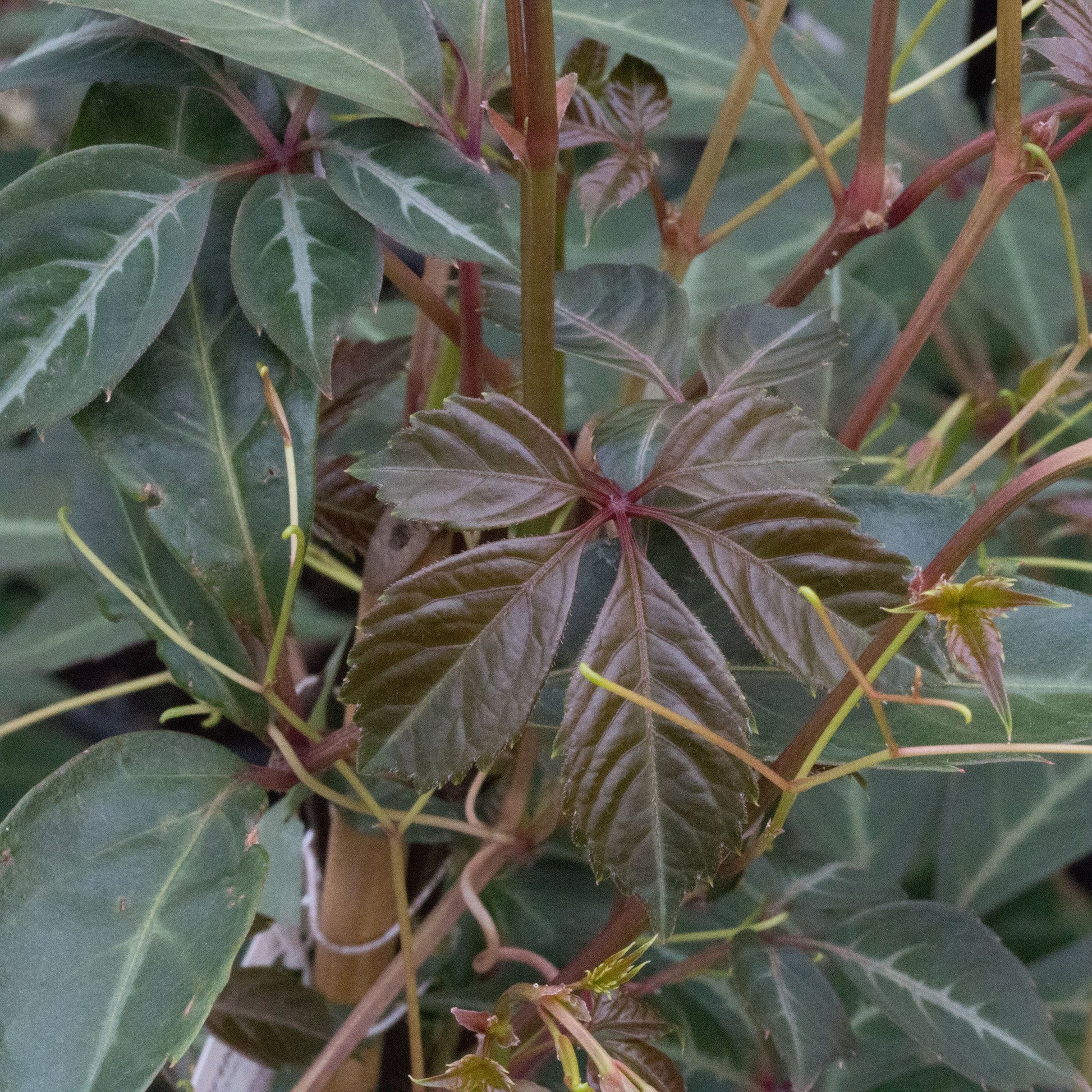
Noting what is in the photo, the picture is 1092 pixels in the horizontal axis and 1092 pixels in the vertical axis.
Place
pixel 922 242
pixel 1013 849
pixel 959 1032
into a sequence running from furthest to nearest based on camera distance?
1. pixel 922 242
2. pixel 1013 849
3. pixel 959 1032

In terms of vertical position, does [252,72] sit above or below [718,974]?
above

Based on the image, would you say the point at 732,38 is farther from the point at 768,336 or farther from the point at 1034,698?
the point at 1034,698

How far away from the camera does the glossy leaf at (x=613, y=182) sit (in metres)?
0.40

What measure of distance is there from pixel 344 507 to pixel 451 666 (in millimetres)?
163

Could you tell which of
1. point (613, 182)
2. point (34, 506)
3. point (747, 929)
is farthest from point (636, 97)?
point (34, 506)

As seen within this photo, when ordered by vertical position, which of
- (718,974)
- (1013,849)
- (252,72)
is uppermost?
(252,72)

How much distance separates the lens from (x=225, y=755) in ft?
1.28

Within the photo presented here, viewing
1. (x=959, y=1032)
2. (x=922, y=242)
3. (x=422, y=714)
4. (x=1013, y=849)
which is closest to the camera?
(x=422, y=714)

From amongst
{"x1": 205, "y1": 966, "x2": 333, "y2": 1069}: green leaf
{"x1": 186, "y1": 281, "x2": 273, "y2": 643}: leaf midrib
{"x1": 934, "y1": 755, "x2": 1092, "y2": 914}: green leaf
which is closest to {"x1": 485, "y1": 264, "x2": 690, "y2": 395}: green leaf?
{"x1": 186, "y1": 281, "x2": 273, "y2": 643}: leaf midrib

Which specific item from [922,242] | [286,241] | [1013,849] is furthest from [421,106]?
[922,242]

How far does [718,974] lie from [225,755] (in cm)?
27

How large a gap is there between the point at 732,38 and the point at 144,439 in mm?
356

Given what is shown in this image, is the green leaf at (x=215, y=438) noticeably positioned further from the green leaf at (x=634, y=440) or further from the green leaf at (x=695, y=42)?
the green leaf at (x=695, y=42)

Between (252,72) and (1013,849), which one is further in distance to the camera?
(1013,849)
